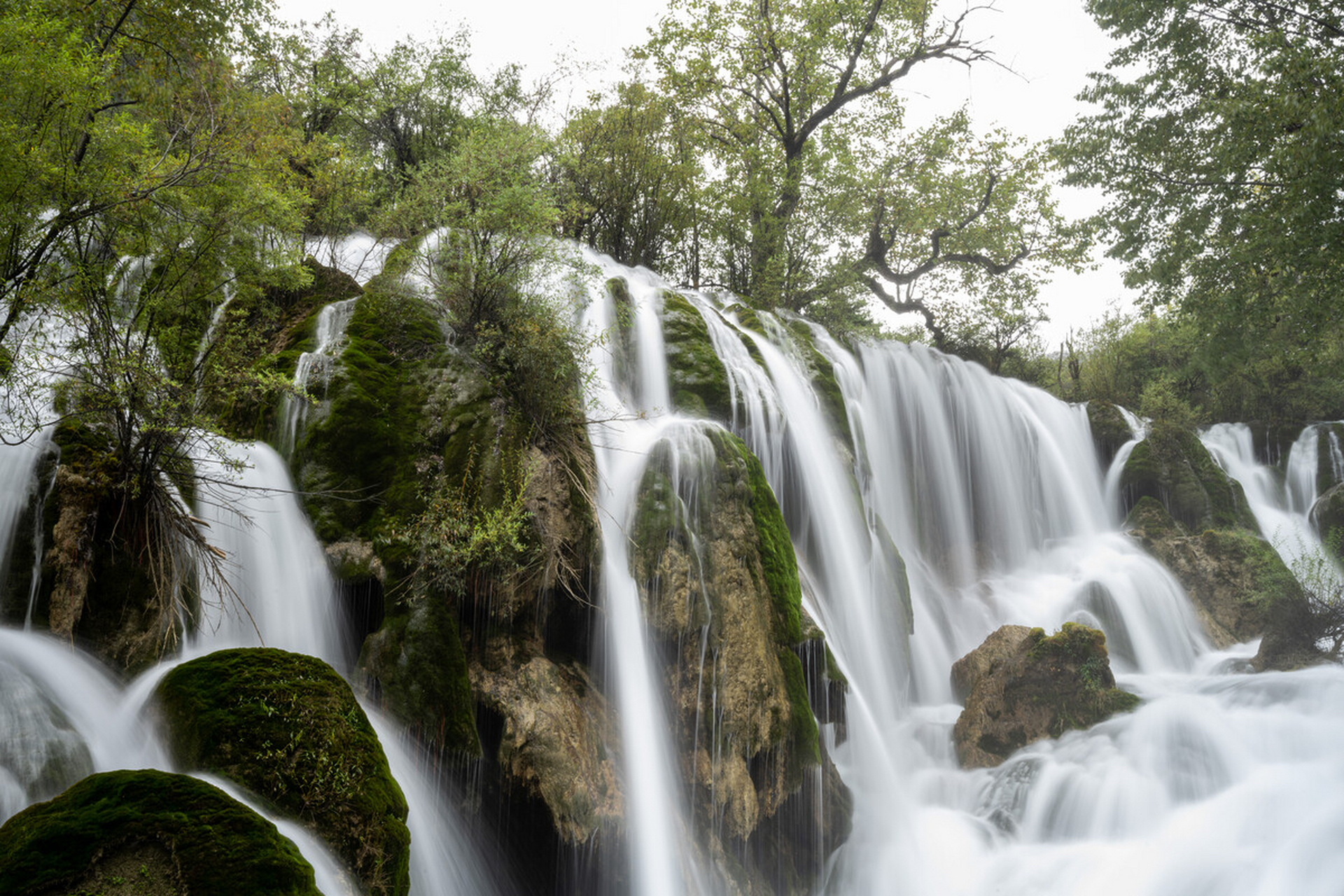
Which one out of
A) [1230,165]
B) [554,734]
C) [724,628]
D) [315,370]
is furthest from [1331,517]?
[315,370]

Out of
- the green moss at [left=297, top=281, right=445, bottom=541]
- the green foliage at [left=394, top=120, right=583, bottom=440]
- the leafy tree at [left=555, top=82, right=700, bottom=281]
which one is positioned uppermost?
the leafy tree at [left=555, top=82, right=700, bottom=281]

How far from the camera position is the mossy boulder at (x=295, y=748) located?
3627mm

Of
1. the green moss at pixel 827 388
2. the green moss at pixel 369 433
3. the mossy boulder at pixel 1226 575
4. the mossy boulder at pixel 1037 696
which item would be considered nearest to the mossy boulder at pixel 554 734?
the green moss at pixel 369 433

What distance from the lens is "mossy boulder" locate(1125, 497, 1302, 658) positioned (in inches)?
496

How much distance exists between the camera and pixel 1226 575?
43.7 ft

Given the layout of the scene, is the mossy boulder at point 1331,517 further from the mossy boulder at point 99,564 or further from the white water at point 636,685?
the mossy boulder at point 99,564

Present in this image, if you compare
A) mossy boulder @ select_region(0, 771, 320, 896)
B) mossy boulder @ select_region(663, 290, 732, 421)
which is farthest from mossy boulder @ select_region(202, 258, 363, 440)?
mossy boulder @ select_region(663, 290, 732, 421)

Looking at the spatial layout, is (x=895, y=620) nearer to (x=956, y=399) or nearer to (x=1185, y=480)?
(x=956, y=399)

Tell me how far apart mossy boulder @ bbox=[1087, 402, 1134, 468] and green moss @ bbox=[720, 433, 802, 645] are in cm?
1349

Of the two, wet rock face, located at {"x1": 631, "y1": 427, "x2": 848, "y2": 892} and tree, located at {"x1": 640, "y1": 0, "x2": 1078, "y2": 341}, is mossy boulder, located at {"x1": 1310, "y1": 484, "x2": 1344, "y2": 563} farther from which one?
wet rock face, located at {"x1": 631, "y1": 427, "x2": 848, "y2": 892}

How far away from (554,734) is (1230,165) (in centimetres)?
1278

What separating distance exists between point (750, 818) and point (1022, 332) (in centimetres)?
1854

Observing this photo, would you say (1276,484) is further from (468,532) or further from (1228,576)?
(468,532)

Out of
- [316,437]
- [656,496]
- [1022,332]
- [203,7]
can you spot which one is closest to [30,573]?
[316,437]
